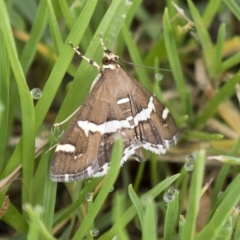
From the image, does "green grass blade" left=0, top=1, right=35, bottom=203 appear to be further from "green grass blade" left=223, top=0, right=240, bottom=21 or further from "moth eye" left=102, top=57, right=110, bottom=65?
"green grass blade" left=223, top=0, right=240, bottom=21

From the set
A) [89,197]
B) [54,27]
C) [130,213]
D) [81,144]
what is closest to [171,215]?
[130,213]

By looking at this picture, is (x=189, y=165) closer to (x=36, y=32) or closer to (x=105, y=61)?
(x=105, y=61)

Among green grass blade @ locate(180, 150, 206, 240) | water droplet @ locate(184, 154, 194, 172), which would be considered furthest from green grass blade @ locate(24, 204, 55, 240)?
water droplet @ locate(184, 154, 194, 172)

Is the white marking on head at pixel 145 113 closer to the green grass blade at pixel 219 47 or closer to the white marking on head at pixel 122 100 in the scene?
the white marking on head at pixel 122 100

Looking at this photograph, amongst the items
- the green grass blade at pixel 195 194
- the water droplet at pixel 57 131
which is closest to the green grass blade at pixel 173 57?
the water droplet at pixel 57 131

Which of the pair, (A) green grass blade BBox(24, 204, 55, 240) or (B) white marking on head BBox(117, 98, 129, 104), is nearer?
(A) green grass blade BBox(24, 204, 55, 240)
